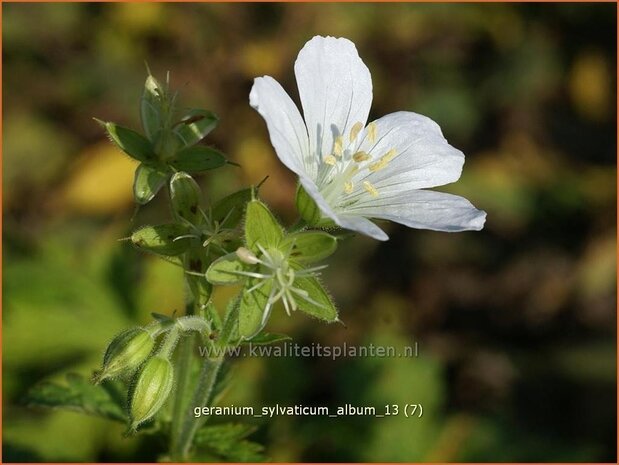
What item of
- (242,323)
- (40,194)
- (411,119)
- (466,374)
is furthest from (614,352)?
(40,194)

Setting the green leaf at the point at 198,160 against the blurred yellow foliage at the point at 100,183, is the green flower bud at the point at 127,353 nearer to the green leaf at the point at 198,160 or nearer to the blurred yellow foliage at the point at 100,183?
the green leaf at the point at 198,160

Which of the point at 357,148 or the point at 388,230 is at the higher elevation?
the point at 388,230

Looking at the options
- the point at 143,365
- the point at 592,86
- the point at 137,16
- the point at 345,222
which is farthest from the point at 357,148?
the point at 592,86

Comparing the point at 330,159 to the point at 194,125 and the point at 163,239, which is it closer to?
the point at 194,125

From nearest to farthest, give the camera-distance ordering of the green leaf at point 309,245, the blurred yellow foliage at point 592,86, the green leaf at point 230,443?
the green leaf at point 309,245 < the green leaf at point 230,443 < the blurred yellow foliage at point 592,86

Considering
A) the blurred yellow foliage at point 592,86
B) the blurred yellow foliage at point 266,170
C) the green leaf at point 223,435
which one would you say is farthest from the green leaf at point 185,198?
Result: the blurred yellow foliage at point 592,86

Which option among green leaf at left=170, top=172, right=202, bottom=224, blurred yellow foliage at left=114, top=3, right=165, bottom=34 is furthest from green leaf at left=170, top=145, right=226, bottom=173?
blurred yellow foliage at left=114, top=3, right=165, bottom=34
